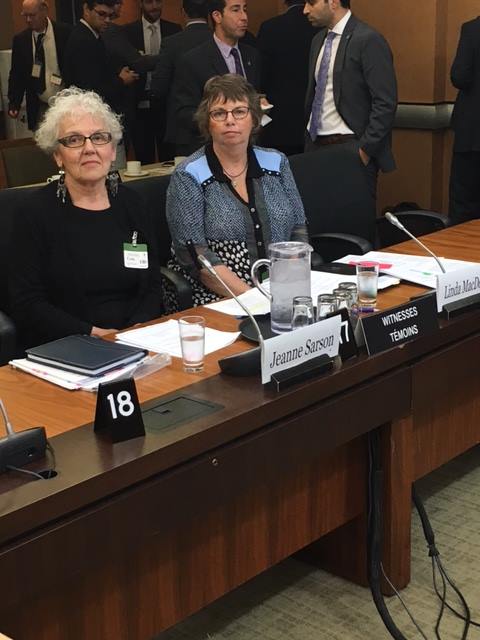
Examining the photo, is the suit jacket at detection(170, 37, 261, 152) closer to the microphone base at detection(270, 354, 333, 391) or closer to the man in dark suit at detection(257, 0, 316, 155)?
the man in dark suit at detection(257, 0, 316, 155)

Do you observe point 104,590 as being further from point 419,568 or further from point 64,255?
→ point 64,255

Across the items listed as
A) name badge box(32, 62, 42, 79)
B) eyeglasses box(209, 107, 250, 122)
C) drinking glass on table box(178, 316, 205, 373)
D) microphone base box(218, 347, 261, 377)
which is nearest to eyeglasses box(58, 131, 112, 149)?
eyeglasses box(209, 107, 250, 122)

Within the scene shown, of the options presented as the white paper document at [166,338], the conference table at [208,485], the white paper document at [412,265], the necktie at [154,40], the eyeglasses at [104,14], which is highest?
the eyeglasses at [104,14]

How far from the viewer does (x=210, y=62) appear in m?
4.86

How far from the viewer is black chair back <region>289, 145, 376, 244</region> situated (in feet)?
12.8

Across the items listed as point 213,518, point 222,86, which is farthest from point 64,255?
point 213,518

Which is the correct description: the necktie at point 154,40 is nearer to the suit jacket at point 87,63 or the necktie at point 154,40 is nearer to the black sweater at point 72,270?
the suit jacket at point 87,63

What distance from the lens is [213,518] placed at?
6.51ft

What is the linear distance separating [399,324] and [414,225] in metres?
2.26

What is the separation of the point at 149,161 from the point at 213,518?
15.9 ft

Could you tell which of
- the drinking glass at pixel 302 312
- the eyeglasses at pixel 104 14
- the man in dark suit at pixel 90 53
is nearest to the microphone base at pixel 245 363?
the drinking glass at pixel 302 312

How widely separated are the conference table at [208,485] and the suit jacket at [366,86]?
2171mm

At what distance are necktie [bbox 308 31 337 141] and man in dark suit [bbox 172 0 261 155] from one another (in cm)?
45

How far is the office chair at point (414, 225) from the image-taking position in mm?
3891
